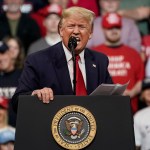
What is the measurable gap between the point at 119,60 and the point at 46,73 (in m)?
3.29

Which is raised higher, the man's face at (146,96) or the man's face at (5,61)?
the man's face at (5,61)

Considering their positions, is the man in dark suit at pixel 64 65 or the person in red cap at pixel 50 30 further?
the person in red cap at pixel 50 30

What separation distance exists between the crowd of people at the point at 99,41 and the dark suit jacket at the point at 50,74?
2.27m

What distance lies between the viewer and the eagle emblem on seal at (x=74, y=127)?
310cm

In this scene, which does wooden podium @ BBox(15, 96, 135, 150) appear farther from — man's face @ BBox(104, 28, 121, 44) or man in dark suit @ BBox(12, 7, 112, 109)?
man's face @ BBox(104, 28, 121, 44)

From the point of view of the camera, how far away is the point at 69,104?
10.2 ft

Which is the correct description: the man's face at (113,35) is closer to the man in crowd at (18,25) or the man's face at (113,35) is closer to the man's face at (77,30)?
the man in crowd at (18,25)

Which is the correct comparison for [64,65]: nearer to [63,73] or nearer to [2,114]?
[63,73]

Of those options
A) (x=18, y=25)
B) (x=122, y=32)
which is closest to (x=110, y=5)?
(x=122, y=32)

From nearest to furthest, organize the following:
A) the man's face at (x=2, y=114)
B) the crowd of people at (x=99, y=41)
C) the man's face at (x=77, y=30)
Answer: the man's face at (x=77, y=30) → the man's face at (x=2, y=114) → the crowd of people at (x=99, y=41)

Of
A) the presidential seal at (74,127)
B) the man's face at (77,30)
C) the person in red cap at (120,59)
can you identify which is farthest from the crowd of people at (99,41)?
the presidential seal at (74,127)

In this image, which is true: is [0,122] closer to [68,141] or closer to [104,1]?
[104,1]

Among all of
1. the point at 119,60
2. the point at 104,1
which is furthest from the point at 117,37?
the point at 104,1

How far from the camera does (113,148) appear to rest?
10.3ft
